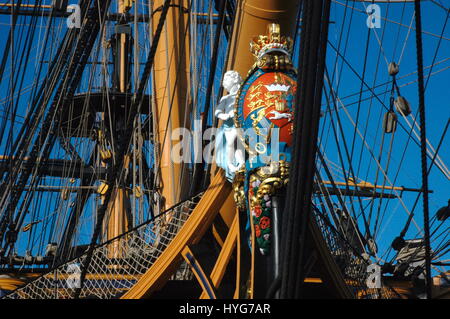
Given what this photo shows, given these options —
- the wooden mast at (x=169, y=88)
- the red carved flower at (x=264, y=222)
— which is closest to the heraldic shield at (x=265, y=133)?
the red carved flower at (x=264, y=222)

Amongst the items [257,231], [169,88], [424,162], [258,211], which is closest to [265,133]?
[258,211]

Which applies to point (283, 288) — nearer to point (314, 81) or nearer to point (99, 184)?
point (314, 81)

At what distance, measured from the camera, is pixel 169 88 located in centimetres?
1080

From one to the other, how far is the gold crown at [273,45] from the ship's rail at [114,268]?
3.66 feet

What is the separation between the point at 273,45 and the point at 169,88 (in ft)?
16.2

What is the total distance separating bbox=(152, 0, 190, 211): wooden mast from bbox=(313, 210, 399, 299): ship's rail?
4595 millimetres

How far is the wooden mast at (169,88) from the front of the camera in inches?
438

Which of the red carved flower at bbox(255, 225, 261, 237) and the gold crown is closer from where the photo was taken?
the red carved flower at bbox(255, 225, 261, 237)

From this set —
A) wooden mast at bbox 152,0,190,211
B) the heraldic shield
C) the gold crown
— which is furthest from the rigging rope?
wooden mast at bbox 152,0,190,211

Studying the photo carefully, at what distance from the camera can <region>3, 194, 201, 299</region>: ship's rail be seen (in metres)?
6.31

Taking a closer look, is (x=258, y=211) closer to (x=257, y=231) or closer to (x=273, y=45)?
(x=257, y=231)

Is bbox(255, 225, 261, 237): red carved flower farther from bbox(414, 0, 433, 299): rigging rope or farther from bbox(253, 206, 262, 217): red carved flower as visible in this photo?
bbox(414, 0, 433, 299): rigging rope
